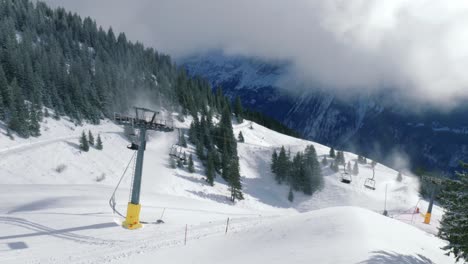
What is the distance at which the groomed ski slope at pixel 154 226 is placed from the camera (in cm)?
2173

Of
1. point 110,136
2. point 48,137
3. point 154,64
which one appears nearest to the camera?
point 48,137

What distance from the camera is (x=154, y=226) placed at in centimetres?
3438

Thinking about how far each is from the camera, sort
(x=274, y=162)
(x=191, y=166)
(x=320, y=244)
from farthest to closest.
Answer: (x=274, y=162) → (x=191, y=166) → (x=320, y=244)

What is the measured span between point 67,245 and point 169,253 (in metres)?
8.45

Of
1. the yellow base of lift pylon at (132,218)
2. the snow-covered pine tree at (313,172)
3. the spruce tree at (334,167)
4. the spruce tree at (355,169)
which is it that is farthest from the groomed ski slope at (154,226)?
the spruce tree at (334,167)

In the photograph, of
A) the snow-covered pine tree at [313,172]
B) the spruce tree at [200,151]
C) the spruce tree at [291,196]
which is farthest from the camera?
the spruce tree at [200,151]

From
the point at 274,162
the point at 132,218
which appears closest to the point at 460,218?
the point at 132,218

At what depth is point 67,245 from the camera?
27.4m

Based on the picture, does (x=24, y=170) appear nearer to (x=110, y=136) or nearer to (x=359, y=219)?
(x=110, y=136)

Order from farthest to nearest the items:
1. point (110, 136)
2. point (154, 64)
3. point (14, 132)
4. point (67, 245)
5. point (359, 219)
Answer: point (154, 64), point (110, 136), point (14, 132), point (67, 245), point (359, 219)

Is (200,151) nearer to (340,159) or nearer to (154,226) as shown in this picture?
(340,159)

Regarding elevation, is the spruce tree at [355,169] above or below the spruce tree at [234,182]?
above

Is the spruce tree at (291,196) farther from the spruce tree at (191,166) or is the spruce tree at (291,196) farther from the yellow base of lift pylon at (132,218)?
the yellow base of lift pylon at (132,218)

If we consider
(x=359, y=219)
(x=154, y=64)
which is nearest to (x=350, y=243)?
(x=359, y=219)
